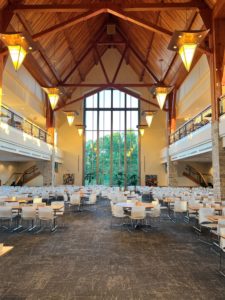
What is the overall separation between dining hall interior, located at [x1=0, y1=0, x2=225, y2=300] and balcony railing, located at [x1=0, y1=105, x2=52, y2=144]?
13cm

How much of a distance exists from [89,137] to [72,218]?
57.5ft

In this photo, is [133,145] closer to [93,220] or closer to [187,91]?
[187,91]

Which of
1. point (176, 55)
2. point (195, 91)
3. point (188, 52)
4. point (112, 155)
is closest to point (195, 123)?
point (195, 91)

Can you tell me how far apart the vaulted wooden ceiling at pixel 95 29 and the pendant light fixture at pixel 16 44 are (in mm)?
4944

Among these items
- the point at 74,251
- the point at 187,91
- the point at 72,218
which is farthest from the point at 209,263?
the point at 187,91

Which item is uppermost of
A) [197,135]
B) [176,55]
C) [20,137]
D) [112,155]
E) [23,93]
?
[176,55]

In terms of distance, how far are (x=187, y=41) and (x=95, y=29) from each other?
1526cm

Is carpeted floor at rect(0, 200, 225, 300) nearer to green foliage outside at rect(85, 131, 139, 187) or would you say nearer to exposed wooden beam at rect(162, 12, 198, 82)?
exposed wooden beam at rect(162, 12, 198, 82)

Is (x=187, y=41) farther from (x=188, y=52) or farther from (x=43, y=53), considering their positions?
(x=43, y=53)

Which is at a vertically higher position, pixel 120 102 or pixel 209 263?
pixel 120 102

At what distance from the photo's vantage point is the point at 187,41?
7086 mm

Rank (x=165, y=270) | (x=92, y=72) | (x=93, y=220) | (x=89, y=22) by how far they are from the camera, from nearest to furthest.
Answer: (x=165, y=270)
(x=93, y=220)
(x=89, y=22)
(x=92, y=72)

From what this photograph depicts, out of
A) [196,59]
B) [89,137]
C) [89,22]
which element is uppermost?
[89,22]

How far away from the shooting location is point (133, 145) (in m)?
28.2
